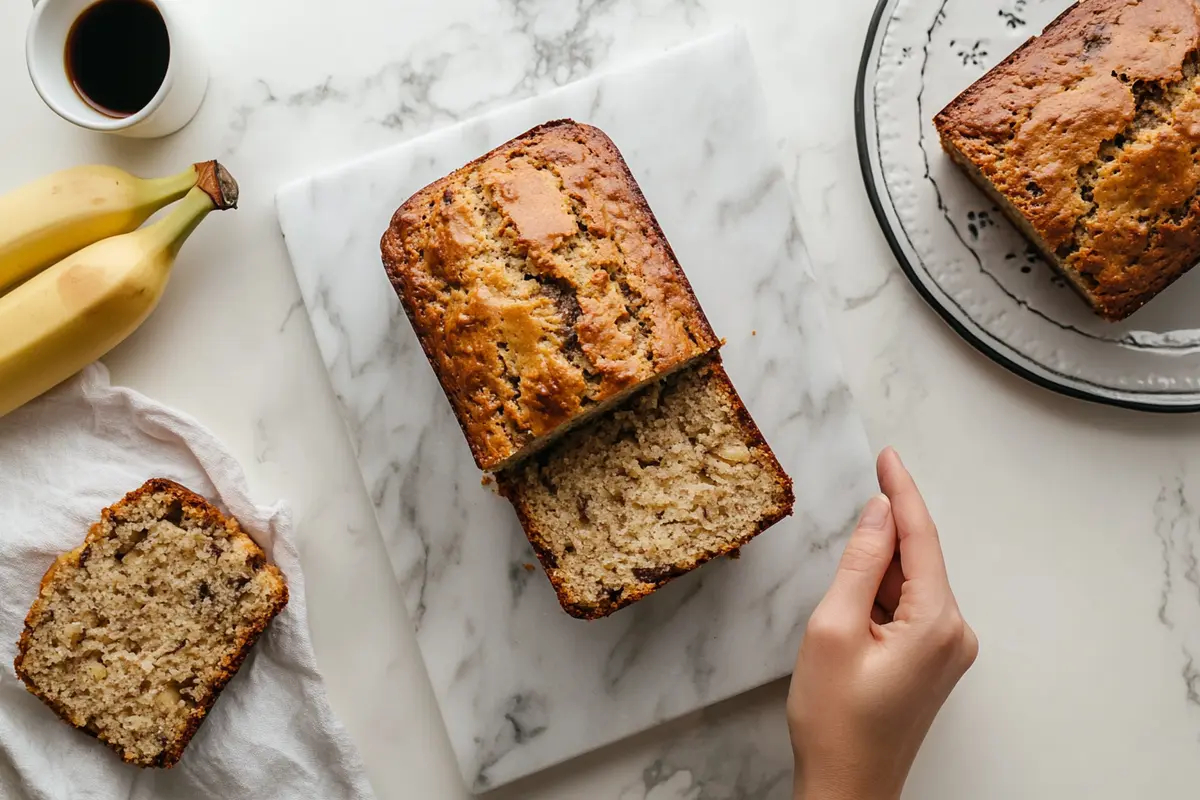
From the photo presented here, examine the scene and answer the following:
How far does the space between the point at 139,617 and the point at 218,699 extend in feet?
1.09

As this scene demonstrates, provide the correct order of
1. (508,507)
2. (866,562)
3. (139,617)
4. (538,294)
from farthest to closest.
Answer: (508,507) < (139,617) < (866,562) < (538,294)

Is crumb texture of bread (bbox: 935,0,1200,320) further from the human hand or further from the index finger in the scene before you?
the human hand

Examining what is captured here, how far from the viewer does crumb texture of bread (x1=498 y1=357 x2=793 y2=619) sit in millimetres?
2217

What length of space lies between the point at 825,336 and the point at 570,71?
3.48ft

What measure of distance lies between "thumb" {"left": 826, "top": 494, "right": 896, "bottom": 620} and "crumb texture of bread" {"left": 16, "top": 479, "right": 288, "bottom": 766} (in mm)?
1542

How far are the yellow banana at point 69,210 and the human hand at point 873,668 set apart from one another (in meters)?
2.05

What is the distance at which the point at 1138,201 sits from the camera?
2.14 m

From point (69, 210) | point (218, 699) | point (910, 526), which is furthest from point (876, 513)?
point (69, 210)

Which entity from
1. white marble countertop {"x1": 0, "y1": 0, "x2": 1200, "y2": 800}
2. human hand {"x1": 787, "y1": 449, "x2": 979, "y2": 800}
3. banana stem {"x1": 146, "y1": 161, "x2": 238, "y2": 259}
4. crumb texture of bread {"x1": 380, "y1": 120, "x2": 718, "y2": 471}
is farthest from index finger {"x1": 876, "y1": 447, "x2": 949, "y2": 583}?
banana stem {"x1": 146, "y1": 161, "x2": 238, "y2": 259}

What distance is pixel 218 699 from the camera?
255 cm

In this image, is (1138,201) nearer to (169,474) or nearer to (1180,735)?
(1180,735)

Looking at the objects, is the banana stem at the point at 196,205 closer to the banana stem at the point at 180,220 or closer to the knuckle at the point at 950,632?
the banana stem at the point at 180,220

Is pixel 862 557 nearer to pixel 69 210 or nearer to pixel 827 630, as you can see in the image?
pixel 827 630

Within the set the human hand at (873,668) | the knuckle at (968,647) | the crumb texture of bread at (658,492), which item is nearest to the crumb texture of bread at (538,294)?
the crumb texture of bread at (658,492)
